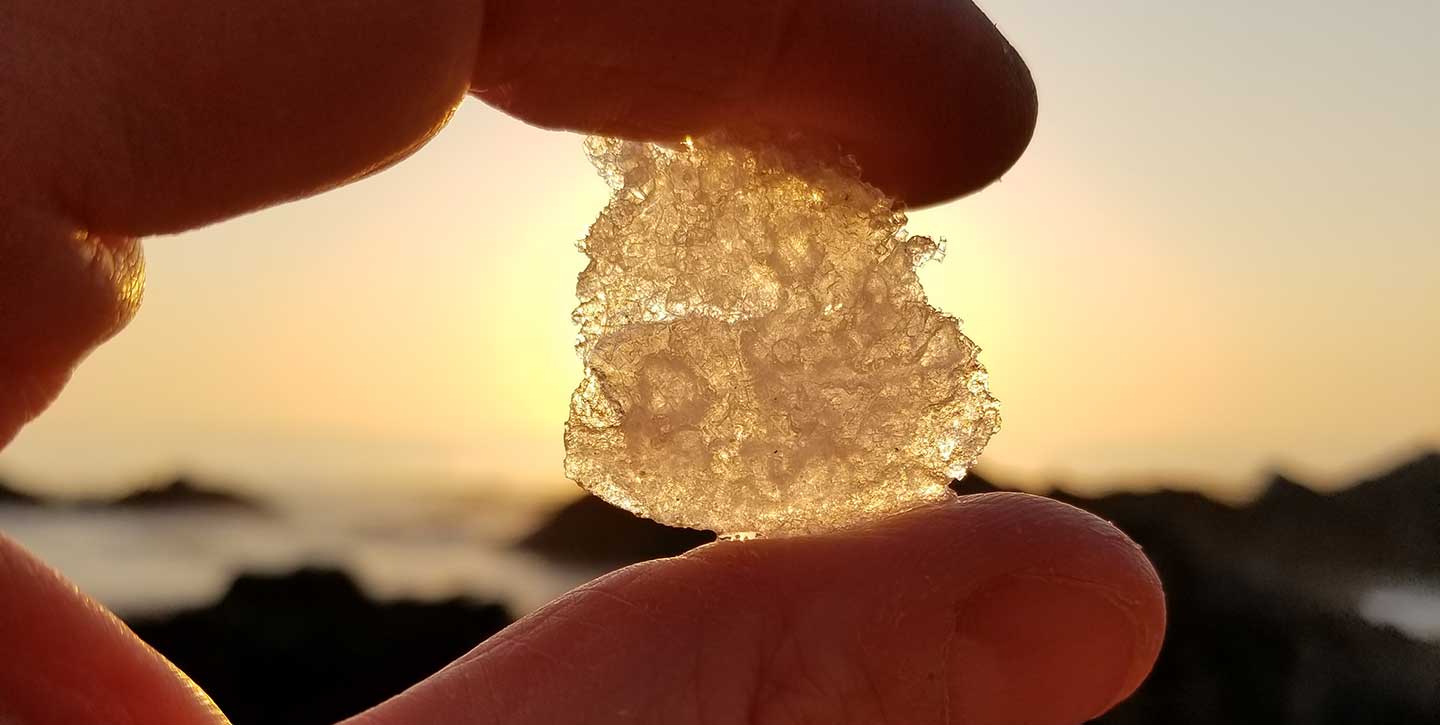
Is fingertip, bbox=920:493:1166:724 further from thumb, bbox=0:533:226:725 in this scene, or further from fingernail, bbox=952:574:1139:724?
thumb, bbox=0:533:226:725

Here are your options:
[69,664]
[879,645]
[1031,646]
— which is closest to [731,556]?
[879,645]

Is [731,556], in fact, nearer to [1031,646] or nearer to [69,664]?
[1031,646]

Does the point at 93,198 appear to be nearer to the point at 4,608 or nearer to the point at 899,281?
the point at 4,608

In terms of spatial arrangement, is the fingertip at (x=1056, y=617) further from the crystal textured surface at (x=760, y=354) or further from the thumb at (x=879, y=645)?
the crystal textured surface at (x=760, y=354)

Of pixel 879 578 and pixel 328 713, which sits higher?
pixel 328 713

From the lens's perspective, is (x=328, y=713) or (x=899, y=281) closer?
(x=899, y=281)

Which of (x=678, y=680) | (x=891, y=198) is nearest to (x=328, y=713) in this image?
(x=678, y=680)

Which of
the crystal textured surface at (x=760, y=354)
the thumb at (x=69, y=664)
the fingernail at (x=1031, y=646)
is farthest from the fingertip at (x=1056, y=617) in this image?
the thumb at (x=69, y=664)
